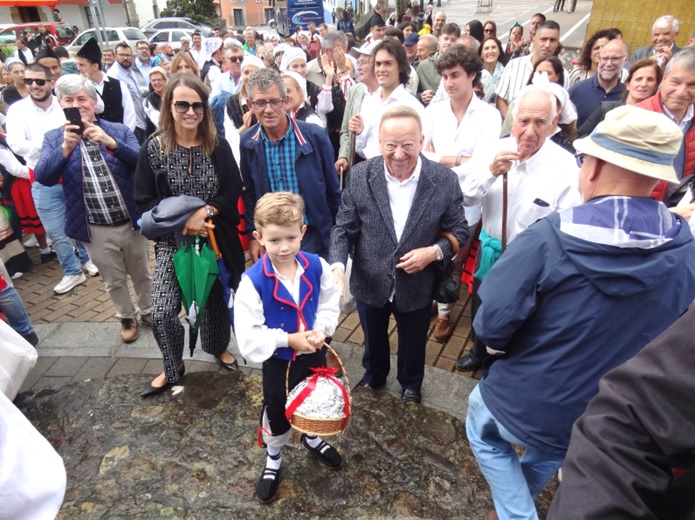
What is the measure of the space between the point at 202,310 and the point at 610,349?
7.86 feet

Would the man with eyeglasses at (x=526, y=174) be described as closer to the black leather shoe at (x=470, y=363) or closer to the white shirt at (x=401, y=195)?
the white shirt at (x=401, y=195)

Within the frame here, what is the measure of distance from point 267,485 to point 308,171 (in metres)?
1.97

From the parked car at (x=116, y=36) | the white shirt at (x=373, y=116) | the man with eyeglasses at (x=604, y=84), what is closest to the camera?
the white shirt at (x=373, y=116)

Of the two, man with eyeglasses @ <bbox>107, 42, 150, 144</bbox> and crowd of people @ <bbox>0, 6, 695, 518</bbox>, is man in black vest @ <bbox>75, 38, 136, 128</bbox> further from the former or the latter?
crowd of people @ <bbox>0, 6, 695, 518</bbox>

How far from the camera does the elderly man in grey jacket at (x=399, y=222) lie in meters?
2.41

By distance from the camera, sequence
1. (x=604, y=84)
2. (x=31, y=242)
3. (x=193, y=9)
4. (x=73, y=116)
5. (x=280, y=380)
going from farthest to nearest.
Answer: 1. (x=193, y=9)
2. (x=31, y=242)
3. (x=604, y=84)
4. (x=73, y=116)
5. (x=280, y=380)

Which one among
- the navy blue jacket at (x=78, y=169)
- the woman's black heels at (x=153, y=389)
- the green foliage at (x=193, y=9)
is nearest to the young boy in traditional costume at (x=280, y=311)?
the woman's black heels at (x=153, y=389)

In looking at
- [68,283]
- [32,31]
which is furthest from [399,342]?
[32,31]

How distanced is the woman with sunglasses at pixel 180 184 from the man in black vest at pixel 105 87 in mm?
3070

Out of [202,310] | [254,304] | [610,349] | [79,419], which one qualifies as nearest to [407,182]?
[254,304]

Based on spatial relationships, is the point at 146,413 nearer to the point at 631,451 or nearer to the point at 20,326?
the point at 20,326

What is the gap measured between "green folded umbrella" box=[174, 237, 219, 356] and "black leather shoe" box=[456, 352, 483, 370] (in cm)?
189

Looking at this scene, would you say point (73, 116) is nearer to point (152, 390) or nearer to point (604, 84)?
point (152, 390)

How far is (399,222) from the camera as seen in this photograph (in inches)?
100
